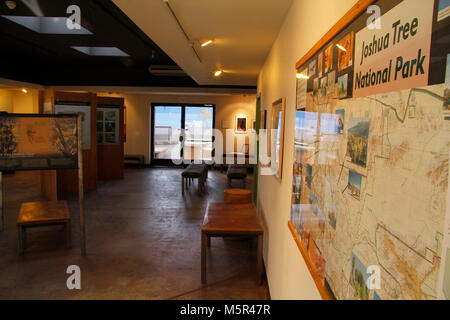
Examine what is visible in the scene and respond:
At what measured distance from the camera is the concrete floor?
3418 mm

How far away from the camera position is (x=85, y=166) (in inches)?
321

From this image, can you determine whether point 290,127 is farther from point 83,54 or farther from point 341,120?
point 83,54

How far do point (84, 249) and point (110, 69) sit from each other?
259 inches

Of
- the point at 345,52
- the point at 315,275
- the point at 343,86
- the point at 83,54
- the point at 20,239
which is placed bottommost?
the point at 20,239

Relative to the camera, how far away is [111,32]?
5809 mm

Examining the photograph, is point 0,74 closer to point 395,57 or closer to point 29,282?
point 29,282

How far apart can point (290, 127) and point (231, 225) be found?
5.25 feet

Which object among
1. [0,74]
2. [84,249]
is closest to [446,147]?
[84,249]

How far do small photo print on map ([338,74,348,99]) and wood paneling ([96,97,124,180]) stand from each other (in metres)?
9.01

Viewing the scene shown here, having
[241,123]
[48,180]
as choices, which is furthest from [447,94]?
[241,123]

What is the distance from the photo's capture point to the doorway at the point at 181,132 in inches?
490

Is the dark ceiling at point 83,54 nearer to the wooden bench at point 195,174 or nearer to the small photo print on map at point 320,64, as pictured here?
the wooden bench at point 195,174

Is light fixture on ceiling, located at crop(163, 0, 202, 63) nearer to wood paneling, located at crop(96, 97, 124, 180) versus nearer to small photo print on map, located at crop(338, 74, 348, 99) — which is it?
small photo print on map, located at crop(338, 74, 348, 99)

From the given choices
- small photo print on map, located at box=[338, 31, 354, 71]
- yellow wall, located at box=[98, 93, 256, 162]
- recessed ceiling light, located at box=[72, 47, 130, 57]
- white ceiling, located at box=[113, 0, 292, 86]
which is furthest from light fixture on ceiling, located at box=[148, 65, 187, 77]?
small photo print on map, located at box=[338, 31, 354, 71]
